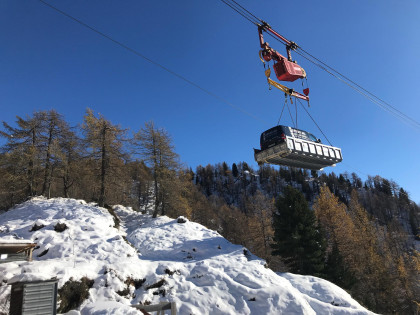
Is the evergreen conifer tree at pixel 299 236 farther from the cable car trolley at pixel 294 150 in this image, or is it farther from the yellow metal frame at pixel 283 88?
the yellow metal frame at pixel 283 88

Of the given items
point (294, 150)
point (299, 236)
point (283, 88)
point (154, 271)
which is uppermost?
point (283, 88)

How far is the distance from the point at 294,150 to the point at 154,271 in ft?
36.1

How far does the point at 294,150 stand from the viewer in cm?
1599

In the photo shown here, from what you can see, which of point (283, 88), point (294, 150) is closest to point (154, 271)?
point (294, 150)

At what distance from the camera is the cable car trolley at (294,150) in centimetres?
1609

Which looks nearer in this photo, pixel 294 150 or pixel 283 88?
pixel 283 88

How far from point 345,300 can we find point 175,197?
19191mm

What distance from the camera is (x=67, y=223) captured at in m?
18.0

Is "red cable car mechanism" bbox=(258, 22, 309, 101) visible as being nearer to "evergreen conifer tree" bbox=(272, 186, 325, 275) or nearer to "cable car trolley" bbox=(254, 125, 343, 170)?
"cable car trolley" bbox=(254, 125, 343, 170)

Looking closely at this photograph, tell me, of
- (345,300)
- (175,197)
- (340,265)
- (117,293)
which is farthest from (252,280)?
(175,197)

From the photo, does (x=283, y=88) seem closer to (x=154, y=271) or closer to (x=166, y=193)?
(x=154, y=271)

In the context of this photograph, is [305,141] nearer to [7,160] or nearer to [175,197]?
[175,197]

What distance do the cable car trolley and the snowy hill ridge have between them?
7466 mm

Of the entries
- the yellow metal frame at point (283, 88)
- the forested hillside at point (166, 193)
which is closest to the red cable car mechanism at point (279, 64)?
the yellow metal frame at point (283, 88)
